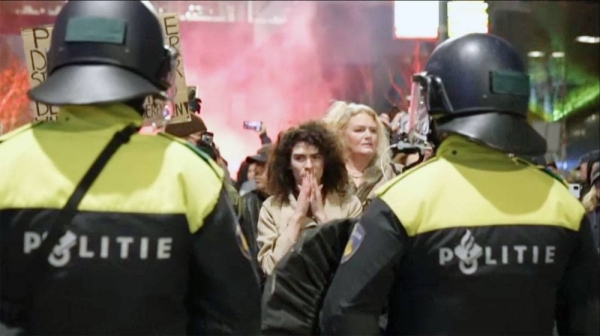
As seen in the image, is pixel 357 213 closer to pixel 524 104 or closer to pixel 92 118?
pixel 524 104

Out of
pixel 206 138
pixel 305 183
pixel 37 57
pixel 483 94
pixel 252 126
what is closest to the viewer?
pixel 483 94

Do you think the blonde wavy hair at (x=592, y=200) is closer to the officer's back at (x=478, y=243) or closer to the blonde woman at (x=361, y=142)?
the blonde woman at (x=361, y=142)

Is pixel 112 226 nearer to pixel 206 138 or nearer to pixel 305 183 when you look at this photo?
pixel 305 183

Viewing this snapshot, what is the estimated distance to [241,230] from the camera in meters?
2.85

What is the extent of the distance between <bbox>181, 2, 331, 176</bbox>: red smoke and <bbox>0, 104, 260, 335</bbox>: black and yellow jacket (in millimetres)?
15854

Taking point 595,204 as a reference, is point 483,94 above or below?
above

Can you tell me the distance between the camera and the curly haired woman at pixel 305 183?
4.64 metres

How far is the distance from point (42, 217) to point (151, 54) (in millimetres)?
489

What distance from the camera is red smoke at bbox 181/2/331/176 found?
61.9 ft

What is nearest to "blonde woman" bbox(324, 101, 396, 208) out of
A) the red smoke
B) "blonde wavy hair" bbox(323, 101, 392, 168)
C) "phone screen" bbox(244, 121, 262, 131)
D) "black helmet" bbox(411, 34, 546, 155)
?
"blonde wavy hair" bbox(323, 101, 392, 168)

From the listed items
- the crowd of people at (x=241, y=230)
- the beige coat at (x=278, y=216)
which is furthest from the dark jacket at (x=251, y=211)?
the crowd of people at (x=241, y=230)

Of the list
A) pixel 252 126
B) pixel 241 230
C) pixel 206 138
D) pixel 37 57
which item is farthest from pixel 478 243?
pixel 252 126

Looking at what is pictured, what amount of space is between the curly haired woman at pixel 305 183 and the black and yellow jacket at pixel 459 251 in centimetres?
172

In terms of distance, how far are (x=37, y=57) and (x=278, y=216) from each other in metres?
1.27
